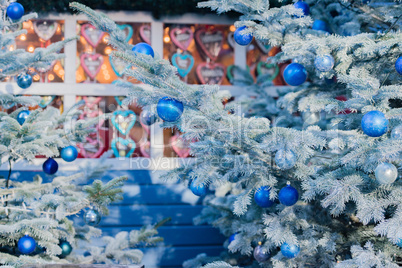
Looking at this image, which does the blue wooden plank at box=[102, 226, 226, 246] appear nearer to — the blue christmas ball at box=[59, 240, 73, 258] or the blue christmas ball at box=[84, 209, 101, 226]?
the blue christmas ball at box=[59, 240, 73, 258]

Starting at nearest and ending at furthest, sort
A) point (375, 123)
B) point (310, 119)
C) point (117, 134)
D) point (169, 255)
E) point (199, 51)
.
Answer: point (375, 123)
point (310, 119)
point (169, 255)
point (117, 134)
point (199, 51)

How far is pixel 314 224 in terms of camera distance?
2.45 m

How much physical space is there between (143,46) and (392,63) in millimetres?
1536

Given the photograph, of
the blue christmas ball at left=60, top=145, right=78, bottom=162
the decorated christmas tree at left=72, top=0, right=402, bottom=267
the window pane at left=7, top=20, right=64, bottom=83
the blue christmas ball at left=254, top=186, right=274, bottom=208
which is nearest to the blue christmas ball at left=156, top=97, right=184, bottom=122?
the decorated christmas tree at left=72, top=0, right=402, bottom=267

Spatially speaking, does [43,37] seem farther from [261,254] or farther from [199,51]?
[261,254]

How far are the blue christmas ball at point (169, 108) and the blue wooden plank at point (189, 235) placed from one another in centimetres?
248

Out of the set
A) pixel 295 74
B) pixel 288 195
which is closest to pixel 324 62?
pixel 295 74

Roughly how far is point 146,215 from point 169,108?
98.9 inches

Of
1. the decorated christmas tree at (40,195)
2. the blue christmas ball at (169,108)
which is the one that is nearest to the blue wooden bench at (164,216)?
the decorated christmas tree at (40,195)

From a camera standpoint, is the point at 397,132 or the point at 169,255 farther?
the point at 169,255

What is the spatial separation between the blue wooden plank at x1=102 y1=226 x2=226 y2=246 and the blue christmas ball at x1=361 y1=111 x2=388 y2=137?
268 centimetres

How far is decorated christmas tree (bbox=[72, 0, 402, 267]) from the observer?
1.83m

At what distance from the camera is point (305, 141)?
6.24ft

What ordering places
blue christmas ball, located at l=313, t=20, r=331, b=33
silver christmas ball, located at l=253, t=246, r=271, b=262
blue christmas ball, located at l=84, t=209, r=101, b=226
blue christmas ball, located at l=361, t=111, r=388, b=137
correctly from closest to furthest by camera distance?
blue christmas ball, located at l=361, t=111, r=388, b=137 < silver christmas ball, located at l=253, t=246, r=271, b=262 < blue christmas ball, located at l=84, t=209, r=101, b=226 < blue christmas ball, located at l=313, t=20, r=331, b=33
